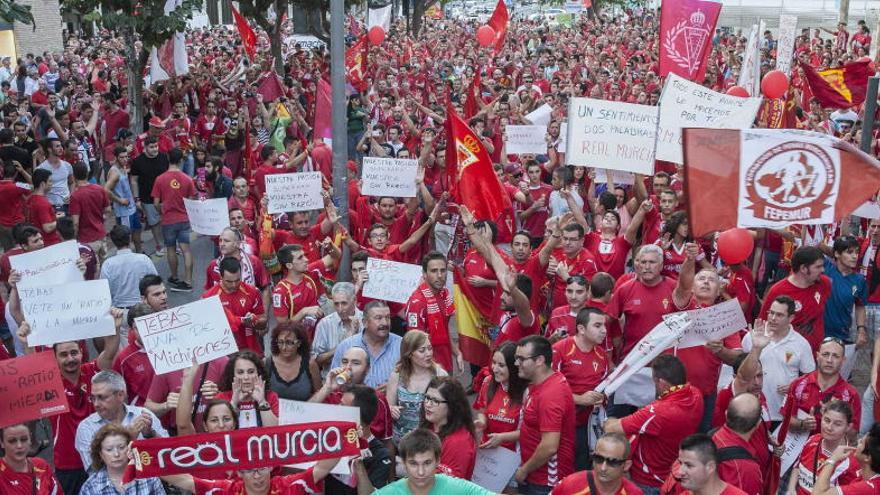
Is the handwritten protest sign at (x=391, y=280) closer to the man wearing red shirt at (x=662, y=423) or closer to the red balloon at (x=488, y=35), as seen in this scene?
the man wearing red shirt at (x=662, y=423)

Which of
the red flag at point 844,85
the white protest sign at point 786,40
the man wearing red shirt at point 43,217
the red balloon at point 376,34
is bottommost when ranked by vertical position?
the man wearing red shirt at point 43,217

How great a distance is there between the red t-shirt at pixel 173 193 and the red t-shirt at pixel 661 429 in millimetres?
7714

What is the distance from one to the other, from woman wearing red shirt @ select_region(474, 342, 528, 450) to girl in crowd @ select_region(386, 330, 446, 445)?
37cm

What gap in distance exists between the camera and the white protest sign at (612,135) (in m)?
9.46

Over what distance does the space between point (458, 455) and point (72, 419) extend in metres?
2.52

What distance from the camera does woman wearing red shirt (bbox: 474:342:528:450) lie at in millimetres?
5980

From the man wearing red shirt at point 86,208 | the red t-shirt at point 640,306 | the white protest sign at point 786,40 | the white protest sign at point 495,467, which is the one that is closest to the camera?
the white protest sign at point 495,467

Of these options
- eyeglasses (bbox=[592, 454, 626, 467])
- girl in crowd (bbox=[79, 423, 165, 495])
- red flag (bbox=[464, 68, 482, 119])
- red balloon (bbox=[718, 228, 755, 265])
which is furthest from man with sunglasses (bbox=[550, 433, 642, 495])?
red flag (bbox=[464, 68, 482, 119])

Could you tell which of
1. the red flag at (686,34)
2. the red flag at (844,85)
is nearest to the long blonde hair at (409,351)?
the red flag at (686,34)

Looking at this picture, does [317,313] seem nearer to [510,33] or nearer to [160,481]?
[160,481]

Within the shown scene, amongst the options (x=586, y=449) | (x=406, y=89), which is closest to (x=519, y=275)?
(x=586, y=449)

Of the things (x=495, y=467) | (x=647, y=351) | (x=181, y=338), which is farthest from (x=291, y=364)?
(x=647, y=351)

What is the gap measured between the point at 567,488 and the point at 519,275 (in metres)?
2.75

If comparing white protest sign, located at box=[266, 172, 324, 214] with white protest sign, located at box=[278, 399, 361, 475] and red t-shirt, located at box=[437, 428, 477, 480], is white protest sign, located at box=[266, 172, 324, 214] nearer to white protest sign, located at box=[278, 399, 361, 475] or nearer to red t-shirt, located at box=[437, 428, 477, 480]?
white protest sign, located at box=[278, 399, 361, 475]
